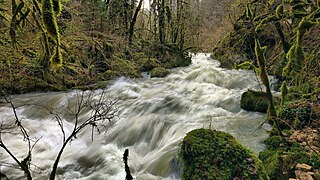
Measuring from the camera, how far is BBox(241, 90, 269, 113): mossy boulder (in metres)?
8.20

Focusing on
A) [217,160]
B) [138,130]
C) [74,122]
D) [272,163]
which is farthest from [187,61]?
[217,160]

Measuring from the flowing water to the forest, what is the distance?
0.39m

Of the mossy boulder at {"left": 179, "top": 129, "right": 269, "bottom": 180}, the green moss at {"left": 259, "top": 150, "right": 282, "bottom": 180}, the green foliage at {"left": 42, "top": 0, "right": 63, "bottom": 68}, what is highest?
the green foliage at {"left": 42, "top": 0, "right": 63, "bottom": 68}

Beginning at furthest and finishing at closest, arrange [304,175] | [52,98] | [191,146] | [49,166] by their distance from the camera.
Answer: [52,98] < [49,166] < [191,146] < [304,175]

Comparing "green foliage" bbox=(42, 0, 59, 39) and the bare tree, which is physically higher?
"green foliage" bbox=(42, 0, 59, 39)

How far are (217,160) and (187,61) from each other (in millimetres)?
16070

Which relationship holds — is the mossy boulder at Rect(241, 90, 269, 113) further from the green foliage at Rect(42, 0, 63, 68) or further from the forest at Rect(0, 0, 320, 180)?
the green foliage at Rect(42, 0, 63, 68)

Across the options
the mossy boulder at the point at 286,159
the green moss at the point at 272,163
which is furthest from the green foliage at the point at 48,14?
the green moss at the point at 272,163

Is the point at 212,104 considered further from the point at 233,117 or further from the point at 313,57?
the point at 313,57

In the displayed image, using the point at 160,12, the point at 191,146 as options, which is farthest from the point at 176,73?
the point at 191,146

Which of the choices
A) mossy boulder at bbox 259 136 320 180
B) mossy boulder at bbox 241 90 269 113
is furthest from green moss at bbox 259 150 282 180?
mossy boulder at bbox 241 90 269 113

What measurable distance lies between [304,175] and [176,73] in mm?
13537

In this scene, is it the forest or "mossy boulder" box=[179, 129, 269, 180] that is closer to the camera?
"mossy boulder" box=[179, 129, 269, 180]

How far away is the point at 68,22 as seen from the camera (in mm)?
10750
